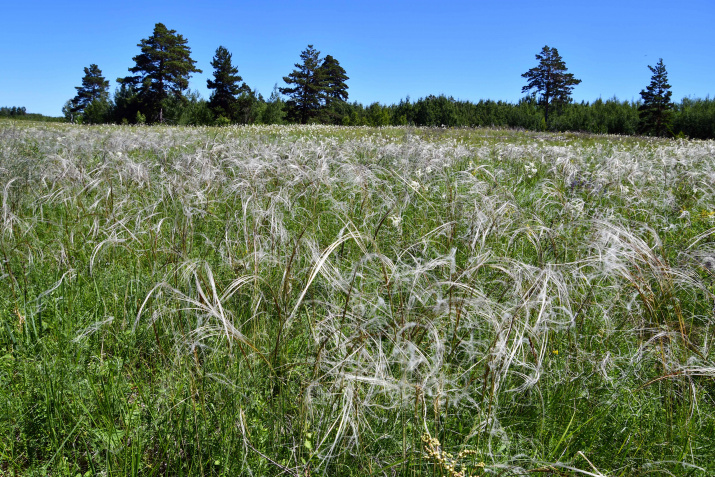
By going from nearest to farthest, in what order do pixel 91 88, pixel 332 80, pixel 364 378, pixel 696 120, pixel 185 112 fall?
→ pixel 364 378
pixel 696 120
pixel 185 112
pixel 332 80
pixel 91 88

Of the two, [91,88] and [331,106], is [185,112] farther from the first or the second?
[91,88]

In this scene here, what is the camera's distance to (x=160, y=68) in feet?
189

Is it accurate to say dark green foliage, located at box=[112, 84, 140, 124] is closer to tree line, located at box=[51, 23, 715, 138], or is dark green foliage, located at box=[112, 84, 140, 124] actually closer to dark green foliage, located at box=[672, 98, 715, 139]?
tree line, located at box=[51, 23, 715, 138]

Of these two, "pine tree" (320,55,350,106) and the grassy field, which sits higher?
"pine tree" (320,55,350,106)

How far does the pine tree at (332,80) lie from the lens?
70.2 meters

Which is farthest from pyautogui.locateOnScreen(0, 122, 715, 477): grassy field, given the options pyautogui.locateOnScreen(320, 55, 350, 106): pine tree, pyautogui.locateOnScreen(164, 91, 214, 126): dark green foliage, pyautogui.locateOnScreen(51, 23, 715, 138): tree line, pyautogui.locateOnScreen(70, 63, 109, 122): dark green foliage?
pyautogui.locateOnScreen(70, 63, 109, 122): dark green foliage

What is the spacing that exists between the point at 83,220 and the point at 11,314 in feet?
5.07

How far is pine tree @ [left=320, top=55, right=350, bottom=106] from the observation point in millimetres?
70188

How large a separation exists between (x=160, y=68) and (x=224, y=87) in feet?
27.3

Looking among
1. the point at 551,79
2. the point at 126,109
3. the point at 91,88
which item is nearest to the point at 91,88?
the point at 91,88

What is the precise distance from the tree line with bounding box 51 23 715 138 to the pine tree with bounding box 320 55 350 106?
0.54 feet

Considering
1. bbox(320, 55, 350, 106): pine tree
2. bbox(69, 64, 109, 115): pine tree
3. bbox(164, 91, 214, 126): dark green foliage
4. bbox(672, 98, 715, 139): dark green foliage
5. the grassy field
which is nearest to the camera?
the grassy field

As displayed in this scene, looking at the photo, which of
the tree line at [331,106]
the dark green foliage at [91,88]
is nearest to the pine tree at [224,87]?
the tree line at [331,106]

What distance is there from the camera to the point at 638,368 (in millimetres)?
2059
